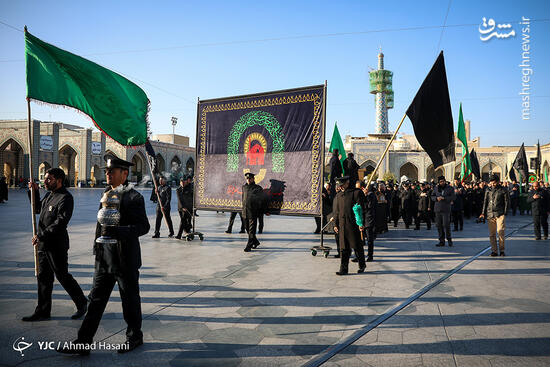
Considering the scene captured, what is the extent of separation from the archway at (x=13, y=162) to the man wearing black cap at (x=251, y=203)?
42.0 m

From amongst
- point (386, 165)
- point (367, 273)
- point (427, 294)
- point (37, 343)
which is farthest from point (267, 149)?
point (386, 165)

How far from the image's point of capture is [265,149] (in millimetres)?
7430

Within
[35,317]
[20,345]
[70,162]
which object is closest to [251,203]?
[35,317]

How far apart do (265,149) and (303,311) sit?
169 inches

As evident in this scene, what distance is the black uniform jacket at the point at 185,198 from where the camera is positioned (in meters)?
8.84

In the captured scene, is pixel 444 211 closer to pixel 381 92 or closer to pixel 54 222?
pixel 54 222

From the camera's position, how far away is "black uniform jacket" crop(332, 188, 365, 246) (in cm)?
536

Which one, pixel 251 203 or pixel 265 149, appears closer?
pixel 251 203

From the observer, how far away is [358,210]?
211 inches

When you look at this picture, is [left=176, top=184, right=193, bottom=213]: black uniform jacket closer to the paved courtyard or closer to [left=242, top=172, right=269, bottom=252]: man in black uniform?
the paved courtyard

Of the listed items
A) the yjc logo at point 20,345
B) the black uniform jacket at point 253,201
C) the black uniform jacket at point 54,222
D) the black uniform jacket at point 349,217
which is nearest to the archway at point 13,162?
the black uniform jacket at point 253,201

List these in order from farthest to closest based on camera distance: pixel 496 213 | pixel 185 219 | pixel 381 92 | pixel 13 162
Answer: pixel 381 92 < pixel 13 162 < pixel 185 219 < pixel 496 213

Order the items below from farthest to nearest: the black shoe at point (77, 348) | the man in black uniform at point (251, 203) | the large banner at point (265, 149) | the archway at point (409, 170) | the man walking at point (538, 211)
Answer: the archway at point (409, 170), the man walking at point (538, 211), the man in black uniform at point (251, 203), the large banner at point (265, 149), the black shoe at point (77, 348)

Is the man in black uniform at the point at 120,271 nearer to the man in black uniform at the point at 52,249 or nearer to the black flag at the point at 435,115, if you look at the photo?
the man in black uniform at the point at 52,249
